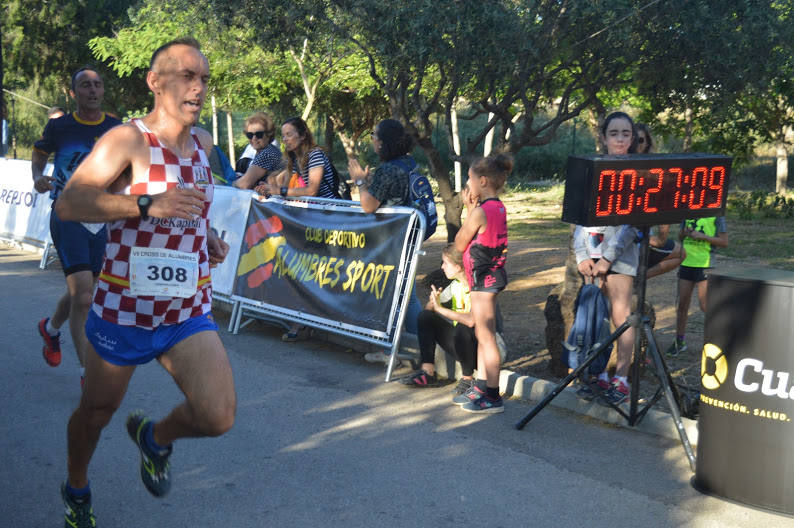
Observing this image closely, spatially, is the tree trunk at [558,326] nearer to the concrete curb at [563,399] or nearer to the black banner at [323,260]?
the concrete curb at [563,399]

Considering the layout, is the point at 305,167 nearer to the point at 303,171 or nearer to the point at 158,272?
the point at 303,171

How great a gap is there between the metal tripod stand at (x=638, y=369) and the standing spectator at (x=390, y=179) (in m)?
1.99

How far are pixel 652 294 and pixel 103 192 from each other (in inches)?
343

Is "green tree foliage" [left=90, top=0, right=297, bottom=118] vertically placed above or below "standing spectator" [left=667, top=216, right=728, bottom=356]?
above

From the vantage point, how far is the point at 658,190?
5.43 m

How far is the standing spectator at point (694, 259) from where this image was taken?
8195 millimetres

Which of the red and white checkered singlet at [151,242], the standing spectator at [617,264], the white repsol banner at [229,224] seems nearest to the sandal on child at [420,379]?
the standing spectator at [617,264]

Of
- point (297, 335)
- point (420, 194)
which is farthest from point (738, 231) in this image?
point (420, 194)

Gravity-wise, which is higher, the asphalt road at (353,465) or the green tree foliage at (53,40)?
the green tree foliage at (53,40)

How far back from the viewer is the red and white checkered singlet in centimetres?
380

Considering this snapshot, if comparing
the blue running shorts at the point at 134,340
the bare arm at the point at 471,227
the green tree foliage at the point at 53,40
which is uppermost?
the green tree foliage at the point at 53,40

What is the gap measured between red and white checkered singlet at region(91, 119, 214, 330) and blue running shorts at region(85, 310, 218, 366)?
26 mm

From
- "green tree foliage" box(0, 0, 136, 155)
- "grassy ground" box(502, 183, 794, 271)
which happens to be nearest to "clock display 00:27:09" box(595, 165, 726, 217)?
"grassy ground" box(502, 183, 794, 271)

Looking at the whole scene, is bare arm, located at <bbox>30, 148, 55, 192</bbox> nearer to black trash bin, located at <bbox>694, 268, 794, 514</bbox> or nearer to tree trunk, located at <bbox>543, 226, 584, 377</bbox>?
tree trunk, located at <bbox>543, 226, 584, 377</bbox>
